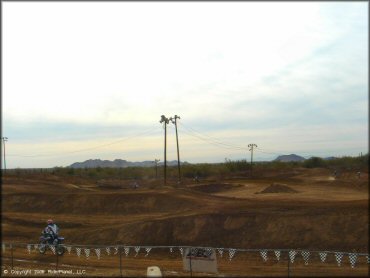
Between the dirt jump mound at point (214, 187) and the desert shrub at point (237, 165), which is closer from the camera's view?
the dirt jump mound at point (214, 187)

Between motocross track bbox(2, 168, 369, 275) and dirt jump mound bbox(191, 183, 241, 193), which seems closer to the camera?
motocross track bbox(2, 168, 369, 275)

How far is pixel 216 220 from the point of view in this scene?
94.3 ft

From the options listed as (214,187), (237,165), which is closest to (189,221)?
(214,187)

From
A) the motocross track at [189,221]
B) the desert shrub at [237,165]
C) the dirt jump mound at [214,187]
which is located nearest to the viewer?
the motocross track at [189,221]

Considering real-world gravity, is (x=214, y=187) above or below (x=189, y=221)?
above

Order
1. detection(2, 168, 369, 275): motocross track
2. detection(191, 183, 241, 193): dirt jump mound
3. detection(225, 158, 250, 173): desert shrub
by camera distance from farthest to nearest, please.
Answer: detection(225, 158, 250, 173): desert shrub
detection(191, 183, 241, 193): dirt jump mound
detection(2, 168, 369, 275): motocross track

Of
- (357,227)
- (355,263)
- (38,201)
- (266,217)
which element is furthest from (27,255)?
(38,201)

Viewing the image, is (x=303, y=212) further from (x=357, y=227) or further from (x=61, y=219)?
(x=61, y=219)

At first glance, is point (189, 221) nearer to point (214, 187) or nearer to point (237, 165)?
point (214, 187)

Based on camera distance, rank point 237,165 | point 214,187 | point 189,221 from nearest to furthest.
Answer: point 189,221 → point 214,187 → point 237,165

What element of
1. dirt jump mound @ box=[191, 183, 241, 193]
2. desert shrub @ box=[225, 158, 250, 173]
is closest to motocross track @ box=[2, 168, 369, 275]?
dirt jump mound @ box=[191, 183, 241, 193]

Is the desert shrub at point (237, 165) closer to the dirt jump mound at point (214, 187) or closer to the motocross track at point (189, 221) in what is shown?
the dirt jump mound at point (214, 187)

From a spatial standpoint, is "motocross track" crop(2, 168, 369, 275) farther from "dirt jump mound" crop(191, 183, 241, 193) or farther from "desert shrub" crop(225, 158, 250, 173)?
"desert shrub" crop(225, 158, 250, 173)

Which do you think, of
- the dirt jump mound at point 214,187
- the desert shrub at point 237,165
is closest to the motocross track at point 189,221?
the dirt jump mound at point 214,187
